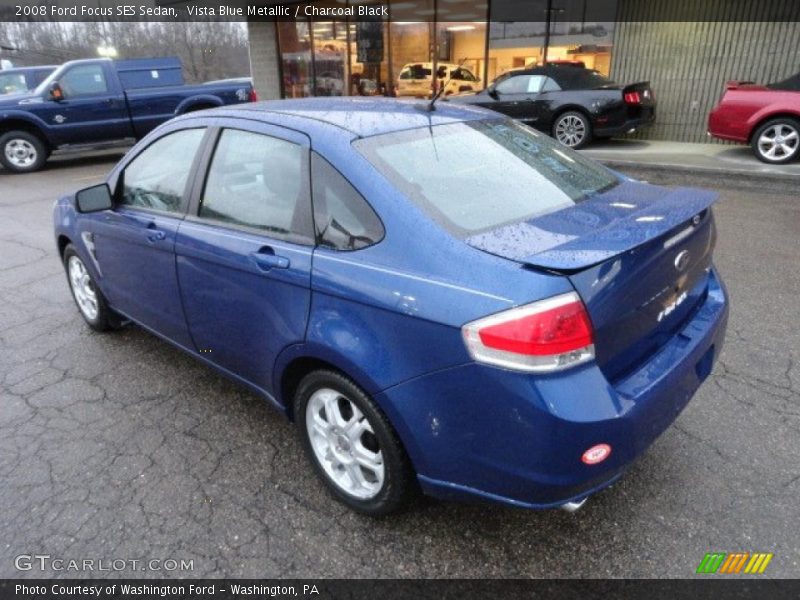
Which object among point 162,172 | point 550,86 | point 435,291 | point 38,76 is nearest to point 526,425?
point 435,291

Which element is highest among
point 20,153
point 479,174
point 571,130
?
point 479,174

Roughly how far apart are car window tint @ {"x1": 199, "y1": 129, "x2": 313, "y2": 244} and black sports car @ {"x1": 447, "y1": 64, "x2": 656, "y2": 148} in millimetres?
9038

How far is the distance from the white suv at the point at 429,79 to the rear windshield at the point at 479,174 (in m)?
12.0

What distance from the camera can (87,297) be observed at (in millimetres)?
4156

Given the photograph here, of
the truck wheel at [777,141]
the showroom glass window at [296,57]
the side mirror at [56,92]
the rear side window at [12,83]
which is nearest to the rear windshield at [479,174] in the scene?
the truck wheel at [777,141]

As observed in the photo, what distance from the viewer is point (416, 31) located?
1534 centimetres

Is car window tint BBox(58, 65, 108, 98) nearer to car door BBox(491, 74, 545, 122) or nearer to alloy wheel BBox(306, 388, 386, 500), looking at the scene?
car door BBox(491, 74, 545, 122)

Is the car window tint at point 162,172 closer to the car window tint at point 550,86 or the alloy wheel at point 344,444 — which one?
the alloy wheel at point 344,444

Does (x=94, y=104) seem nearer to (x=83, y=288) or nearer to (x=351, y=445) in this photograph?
(x=83, y=288)

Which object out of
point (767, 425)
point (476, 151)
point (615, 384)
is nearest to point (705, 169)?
point (767, 425)

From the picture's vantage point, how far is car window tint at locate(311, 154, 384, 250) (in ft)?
7.04

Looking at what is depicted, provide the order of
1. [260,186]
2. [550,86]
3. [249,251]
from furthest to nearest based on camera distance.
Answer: [550,86] → [260,186] → [249,251]

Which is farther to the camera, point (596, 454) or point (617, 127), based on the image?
point (617, 127)

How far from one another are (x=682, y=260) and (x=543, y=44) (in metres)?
12.0
